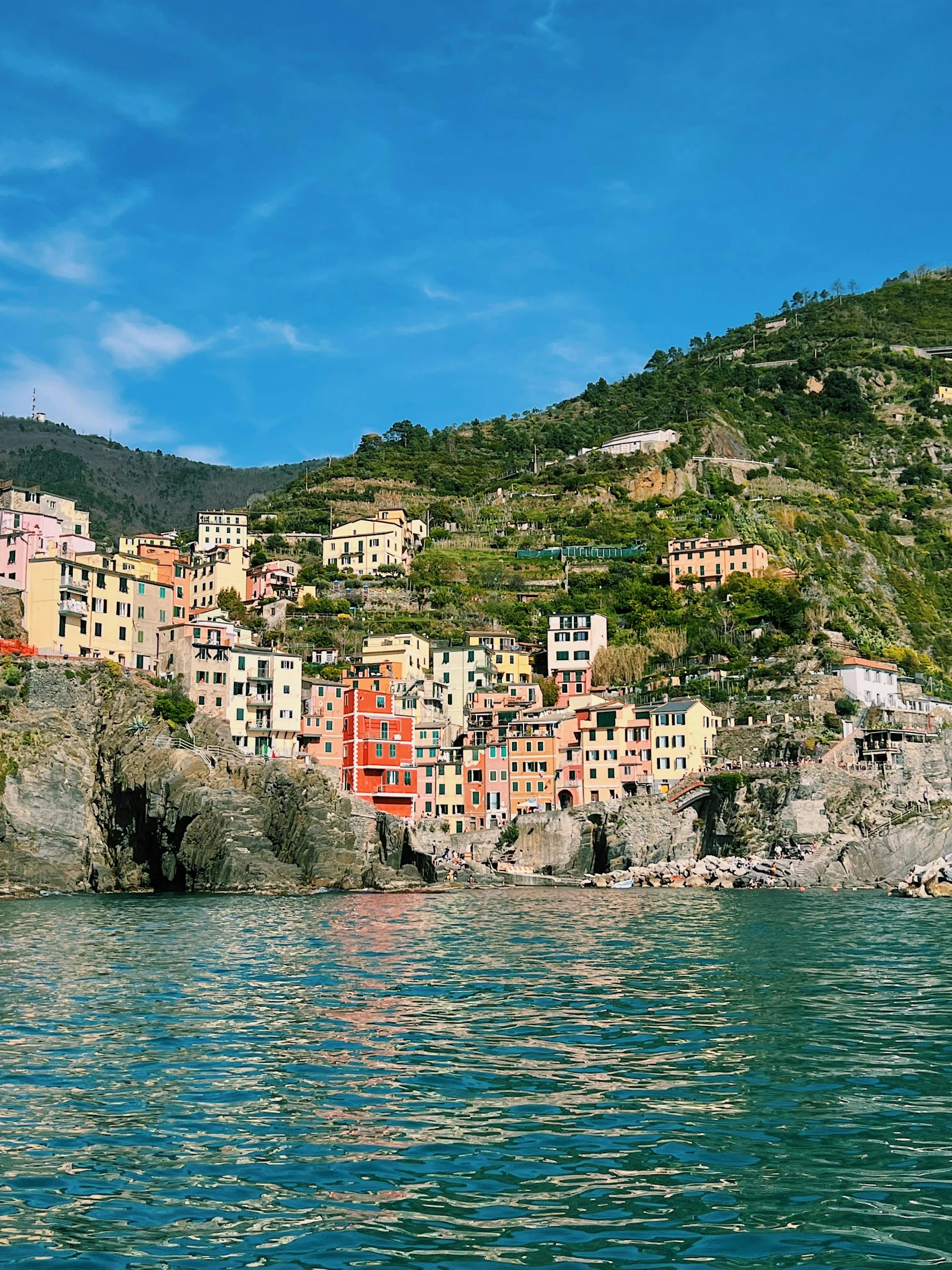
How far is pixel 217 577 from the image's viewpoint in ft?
354

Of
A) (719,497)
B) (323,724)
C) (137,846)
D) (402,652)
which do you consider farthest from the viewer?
(719,497)

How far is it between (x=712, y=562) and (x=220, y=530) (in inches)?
1839

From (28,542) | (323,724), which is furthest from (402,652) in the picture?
(28,542)

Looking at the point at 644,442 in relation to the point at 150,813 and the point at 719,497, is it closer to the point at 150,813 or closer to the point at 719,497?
the point at 719,497

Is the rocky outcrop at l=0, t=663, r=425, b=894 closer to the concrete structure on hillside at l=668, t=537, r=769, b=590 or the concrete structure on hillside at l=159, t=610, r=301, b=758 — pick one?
the concrete structure on hillside at l=159, t=610, r=301, b=758

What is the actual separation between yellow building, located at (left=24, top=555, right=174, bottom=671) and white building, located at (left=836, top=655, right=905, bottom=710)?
47.0 metres

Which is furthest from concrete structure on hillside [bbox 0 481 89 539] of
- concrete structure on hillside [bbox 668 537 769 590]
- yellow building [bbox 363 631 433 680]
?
concrete structure on hillside [bbox 668 537 769 590]

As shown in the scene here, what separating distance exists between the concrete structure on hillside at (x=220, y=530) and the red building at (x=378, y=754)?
41588 millimetres

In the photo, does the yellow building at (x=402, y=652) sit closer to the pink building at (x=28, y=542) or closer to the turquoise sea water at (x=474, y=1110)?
the pink building at (x=28, y=542)

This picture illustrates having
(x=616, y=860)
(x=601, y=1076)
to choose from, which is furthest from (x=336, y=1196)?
(x=616, y=860)

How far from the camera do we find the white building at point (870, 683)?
88.2 metres

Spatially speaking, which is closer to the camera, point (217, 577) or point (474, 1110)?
point (474, 1110)

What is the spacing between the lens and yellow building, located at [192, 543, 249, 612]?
10756 cm

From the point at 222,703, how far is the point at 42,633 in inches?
457
